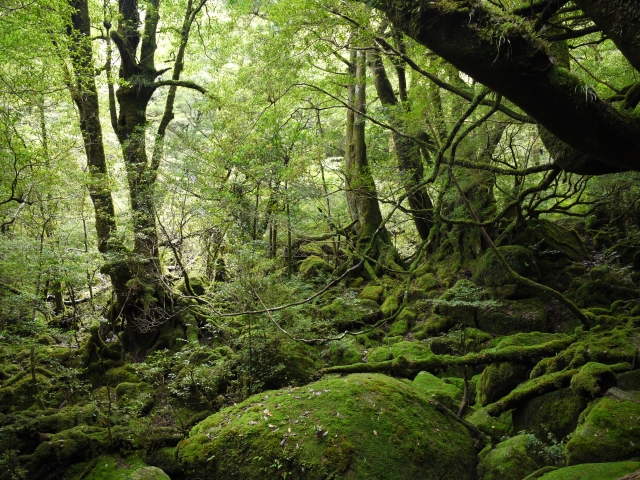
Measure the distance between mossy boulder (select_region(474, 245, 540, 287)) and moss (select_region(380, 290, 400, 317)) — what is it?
2015 millimetres

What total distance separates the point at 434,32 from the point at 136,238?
8499mm

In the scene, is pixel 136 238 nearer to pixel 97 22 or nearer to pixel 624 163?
pixel 97 22

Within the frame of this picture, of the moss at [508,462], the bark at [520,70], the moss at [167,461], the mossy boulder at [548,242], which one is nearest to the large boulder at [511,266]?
the mossy boulder at [548,242]

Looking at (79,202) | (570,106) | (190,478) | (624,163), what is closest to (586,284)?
(624,163)

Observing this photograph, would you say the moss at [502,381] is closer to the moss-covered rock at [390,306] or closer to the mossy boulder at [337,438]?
the mossy boulder at [337,438]

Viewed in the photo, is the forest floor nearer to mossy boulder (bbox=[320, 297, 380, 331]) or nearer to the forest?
the forest

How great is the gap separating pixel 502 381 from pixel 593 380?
1.29 meters

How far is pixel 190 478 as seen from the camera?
4613 millimetres

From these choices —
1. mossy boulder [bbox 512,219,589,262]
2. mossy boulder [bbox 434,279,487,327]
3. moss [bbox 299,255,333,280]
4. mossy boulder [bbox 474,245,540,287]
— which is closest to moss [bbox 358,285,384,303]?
moss [bbox 299,255,333,280]

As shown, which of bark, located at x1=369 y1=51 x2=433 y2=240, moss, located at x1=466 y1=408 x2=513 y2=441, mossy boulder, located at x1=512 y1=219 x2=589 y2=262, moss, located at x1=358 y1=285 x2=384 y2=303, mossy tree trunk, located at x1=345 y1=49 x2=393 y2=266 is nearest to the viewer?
moss, located at x1=466 y1=408 x2=513 y2=441

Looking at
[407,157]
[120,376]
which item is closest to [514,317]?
[407,157]

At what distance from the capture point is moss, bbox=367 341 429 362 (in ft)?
22.7

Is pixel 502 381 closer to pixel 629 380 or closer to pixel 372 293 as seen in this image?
pixel 629 380

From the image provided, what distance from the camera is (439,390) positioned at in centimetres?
561
